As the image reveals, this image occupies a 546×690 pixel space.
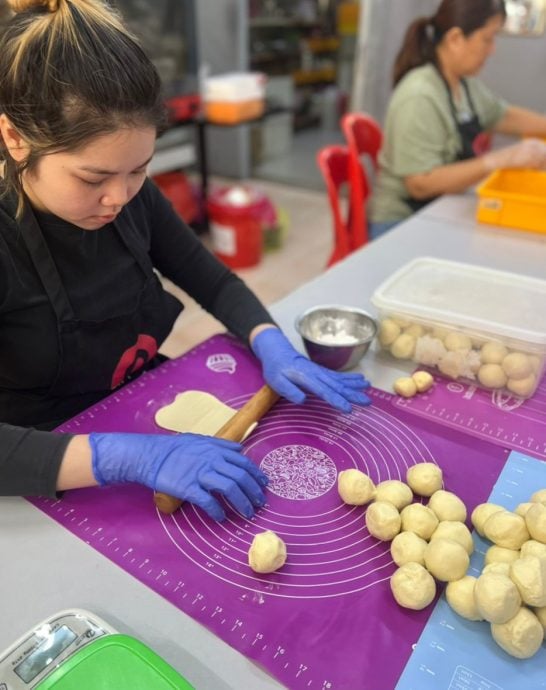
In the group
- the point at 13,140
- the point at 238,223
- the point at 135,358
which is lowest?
the point at 238,223

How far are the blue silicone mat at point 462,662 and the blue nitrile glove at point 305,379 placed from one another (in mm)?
351

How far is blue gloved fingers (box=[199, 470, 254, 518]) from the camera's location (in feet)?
2.31

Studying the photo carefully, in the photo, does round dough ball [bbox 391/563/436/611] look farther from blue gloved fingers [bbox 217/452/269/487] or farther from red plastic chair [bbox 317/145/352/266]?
red plastic chair [bbox 317/145/352/266]

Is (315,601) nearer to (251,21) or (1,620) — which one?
(1,620)

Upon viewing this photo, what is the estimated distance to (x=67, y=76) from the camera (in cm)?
71

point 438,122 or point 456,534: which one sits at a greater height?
point 438,122

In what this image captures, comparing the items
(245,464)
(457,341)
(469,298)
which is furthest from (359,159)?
(245,464)

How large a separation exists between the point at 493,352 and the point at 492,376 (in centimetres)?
4

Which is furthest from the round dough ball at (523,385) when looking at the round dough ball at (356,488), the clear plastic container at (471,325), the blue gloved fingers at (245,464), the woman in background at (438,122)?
the woman in background at (438,122)

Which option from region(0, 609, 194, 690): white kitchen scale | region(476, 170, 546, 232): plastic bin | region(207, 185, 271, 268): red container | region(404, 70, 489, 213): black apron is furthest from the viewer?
region(207, 185, 271, 268): red container

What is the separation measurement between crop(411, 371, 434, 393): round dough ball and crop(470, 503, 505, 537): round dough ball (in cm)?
29

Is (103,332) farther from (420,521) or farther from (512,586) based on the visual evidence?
(512,586)

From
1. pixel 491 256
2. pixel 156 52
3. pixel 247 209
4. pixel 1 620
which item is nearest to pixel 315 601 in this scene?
pixel 1 620

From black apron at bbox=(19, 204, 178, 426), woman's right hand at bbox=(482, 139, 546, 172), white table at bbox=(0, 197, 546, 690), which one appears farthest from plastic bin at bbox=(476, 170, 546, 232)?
white table at bbox=(0, 197, 546, 690)
